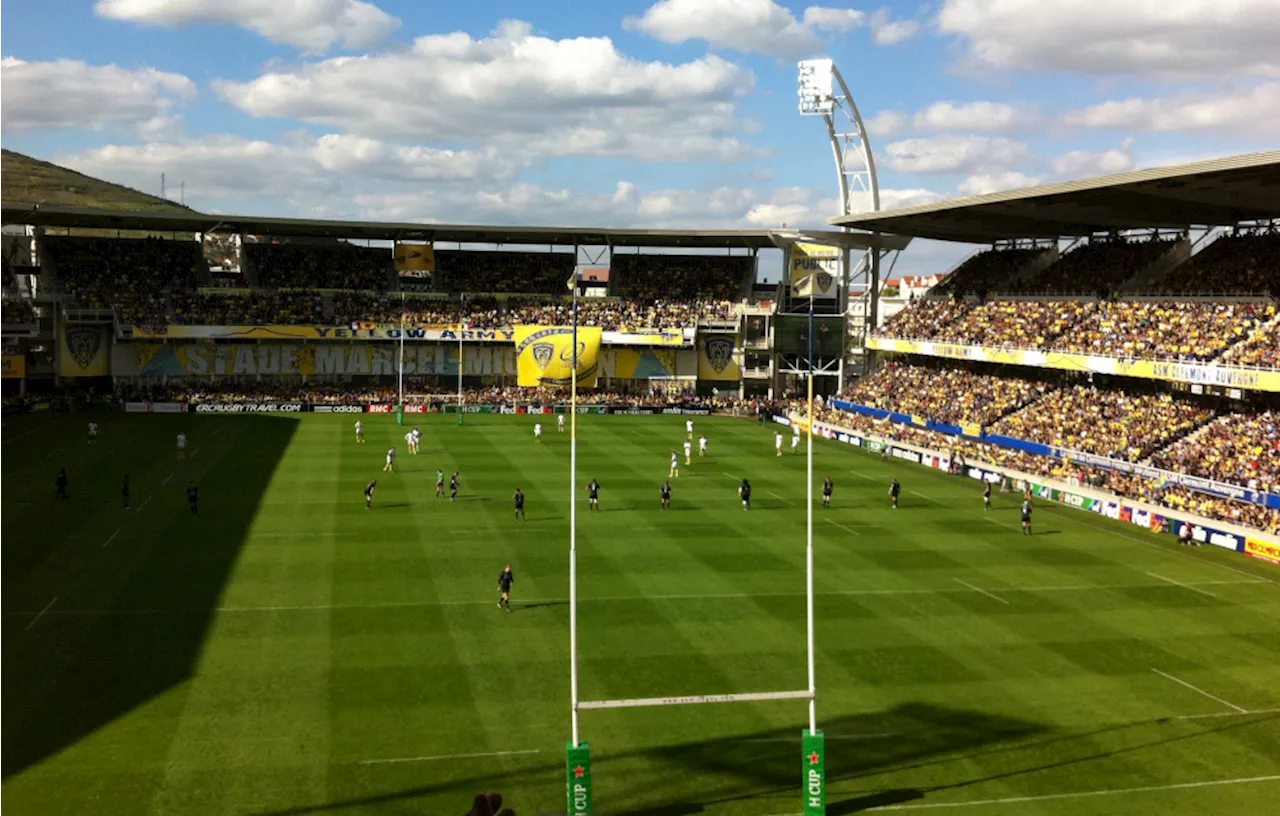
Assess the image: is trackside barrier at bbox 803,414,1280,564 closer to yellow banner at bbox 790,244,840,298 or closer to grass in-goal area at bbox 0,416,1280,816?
grass in-goal area at bbox 0,416,1280,816

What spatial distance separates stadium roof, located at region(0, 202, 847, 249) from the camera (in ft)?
249

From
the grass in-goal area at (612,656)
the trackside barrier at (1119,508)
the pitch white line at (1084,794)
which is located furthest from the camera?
the trackside barrier at (1119,508)

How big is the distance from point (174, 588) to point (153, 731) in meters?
9.67

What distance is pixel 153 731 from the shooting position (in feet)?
61.5

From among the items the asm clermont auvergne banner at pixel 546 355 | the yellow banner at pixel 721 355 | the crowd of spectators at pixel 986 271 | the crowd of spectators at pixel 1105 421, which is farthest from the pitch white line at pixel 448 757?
the yellow banner at pixel 721 355

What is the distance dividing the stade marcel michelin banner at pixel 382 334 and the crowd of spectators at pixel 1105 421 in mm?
33787

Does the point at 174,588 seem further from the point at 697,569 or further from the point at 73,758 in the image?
the point at 697,569

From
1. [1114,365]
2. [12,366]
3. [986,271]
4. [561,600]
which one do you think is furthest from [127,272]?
[1114,365]

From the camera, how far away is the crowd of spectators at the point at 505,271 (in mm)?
91750

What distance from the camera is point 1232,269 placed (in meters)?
51.8

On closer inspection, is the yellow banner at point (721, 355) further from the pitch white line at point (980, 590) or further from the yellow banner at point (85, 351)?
the pitch white line at point (980, 590)

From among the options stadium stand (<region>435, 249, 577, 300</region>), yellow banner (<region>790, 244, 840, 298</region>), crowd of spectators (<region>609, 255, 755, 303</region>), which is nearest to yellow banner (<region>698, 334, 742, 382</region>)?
crowd of spectators (<region>609, 255, 755, 303</region>)

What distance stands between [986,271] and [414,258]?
1763 inches

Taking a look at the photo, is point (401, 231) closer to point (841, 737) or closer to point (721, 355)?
point (721, 355)
